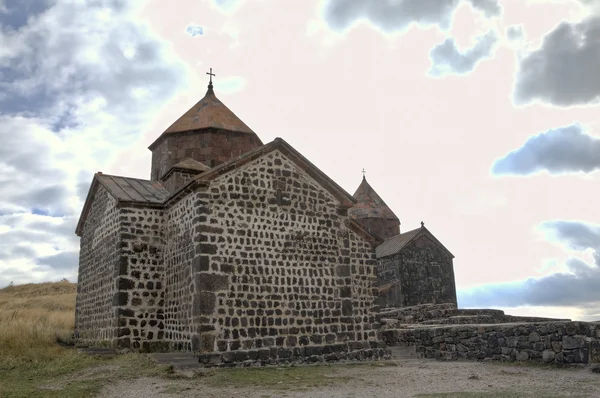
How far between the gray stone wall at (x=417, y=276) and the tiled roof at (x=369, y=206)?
14.9 ft

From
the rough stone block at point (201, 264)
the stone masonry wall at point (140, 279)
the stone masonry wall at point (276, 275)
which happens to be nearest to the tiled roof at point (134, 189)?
the stone masonry wall at point (140, 279)

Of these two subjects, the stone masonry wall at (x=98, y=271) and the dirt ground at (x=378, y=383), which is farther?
the stone masonry wall at (x=98, y=271)

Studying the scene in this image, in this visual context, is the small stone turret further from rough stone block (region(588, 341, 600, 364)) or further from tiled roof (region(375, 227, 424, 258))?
rough stone block (region(588, 341, 600, 364))

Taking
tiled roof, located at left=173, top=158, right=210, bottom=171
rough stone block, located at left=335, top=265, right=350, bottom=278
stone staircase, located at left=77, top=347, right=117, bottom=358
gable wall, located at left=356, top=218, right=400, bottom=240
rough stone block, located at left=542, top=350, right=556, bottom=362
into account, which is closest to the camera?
rough stone block, located at left=542, top=350, right=556, bottom=362

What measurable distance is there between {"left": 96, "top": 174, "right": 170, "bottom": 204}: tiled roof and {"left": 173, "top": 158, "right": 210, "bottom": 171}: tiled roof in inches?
39.0

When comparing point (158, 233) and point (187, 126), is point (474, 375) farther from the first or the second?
point (187, 126)

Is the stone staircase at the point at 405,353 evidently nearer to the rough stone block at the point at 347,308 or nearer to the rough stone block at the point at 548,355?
the rough stone block at the point at 347,308

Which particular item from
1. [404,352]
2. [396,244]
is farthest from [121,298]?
[396,244]

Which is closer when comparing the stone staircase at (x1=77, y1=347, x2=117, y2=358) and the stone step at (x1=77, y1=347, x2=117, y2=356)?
the stone staircase at (x1=77, y1=347, x2=117, y2=358)

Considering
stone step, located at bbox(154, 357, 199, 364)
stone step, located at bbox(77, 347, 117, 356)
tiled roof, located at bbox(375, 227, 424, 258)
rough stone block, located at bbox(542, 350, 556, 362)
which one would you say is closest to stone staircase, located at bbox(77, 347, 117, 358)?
stone step, located at bbox(77, 347, 117, 356)

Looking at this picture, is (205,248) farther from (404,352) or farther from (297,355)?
(404,352)

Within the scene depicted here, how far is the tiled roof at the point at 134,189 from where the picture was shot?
583 inches

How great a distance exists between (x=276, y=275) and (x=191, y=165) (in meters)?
5.64

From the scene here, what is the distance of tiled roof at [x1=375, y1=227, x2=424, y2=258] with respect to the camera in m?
29.1
